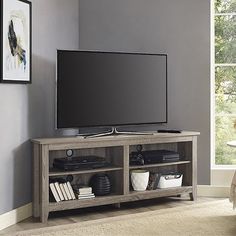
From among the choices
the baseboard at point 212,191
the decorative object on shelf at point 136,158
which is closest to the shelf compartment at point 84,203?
the decorative object on shelf at point 136,158

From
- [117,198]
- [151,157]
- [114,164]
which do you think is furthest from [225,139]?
[117,198]

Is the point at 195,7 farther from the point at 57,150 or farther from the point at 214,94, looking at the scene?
the point at 57,150

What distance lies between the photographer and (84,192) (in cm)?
441

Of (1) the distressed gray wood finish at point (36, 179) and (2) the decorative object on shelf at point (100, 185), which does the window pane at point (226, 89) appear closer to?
(2) the decorative object on shelf at point (100, 185)

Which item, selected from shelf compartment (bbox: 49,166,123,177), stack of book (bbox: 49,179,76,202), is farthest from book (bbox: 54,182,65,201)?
shelf compartment (bbox: 49,166,123,177)

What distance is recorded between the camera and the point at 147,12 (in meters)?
5.23

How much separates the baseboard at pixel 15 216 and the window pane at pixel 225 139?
2.09 metres

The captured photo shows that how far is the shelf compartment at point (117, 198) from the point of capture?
4270 mm

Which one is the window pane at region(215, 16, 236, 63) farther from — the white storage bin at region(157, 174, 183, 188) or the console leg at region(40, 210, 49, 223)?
the console leg at region(40, 210, 49, 223)

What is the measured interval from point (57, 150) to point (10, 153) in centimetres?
54

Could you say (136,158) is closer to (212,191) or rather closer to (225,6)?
(212,191)

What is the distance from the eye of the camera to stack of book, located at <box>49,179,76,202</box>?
427 centimetres

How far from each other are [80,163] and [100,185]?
0.32 metres

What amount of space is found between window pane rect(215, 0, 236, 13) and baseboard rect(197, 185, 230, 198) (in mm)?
1870
